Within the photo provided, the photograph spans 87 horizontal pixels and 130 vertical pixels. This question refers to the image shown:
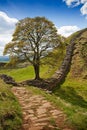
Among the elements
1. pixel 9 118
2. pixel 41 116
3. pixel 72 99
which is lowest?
pixel 72 99

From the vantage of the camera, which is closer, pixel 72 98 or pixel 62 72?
pixel 72 98

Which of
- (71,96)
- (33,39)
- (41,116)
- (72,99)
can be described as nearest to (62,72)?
(33,39)

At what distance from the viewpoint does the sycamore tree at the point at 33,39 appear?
1754 inches

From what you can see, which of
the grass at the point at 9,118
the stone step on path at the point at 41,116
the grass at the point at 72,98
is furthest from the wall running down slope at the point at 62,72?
the grass at the point at 9,118

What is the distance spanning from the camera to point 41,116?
54.4ft

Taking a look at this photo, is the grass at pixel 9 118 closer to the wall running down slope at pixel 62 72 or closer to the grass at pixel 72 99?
the grass at pixel 72 99

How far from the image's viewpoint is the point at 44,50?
46.3 metres

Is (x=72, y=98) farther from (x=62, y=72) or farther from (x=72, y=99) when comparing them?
(x=62, y=72)

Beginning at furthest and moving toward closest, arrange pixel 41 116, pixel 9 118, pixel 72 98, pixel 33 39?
pixel 33 39
pixel 72 98
pixel 41 116
pixel 9 118

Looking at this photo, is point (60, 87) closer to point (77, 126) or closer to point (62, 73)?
point (62, 73)

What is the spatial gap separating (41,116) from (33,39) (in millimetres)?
30377

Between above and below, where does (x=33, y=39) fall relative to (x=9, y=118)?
above

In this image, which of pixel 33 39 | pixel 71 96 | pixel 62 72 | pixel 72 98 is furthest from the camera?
pixel 62 72

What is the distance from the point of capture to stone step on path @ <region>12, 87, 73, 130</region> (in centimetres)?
1471
